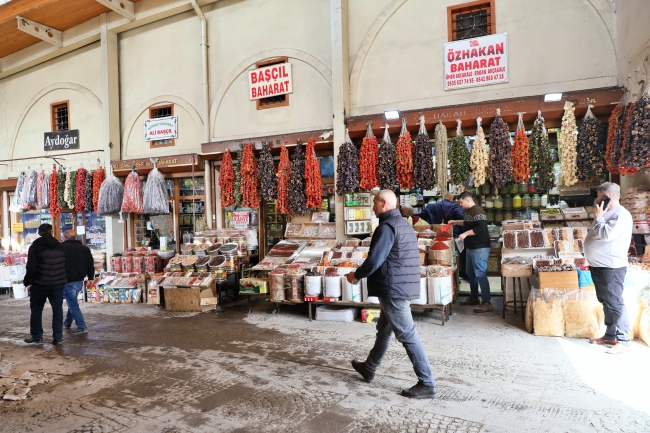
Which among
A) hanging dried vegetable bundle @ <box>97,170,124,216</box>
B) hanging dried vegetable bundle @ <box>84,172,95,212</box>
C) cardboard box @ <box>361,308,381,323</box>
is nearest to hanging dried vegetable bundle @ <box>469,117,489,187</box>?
cardboard box @ <box>361,308,381,323</box>

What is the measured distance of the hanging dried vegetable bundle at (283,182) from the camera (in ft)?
30.1

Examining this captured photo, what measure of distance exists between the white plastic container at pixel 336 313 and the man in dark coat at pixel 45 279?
386 centimetres

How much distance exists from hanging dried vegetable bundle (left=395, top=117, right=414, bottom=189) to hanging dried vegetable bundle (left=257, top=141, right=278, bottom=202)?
8.89 ft

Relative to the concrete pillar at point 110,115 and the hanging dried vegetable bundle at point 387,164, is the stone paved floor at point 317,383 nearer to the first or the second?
the hanging dried vegetable bundle at point 387,164

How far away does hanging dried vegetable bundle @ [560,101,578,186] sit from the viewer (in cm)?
691

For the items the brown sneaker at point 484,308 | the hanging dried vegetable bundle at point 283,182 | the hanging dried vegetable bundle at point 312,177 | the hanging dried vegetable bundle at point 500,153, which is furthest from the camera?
the hanging dried vegetable bundle at point 283,182

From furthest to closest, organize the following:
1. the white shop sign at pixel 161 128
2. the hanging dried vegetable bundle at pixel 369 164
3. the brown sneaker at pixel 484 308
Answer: the white shop sign at pixel 161 128
the hanging dried vegetable bundle at pixel 369 164
the brown sneaker at pixel 484 308

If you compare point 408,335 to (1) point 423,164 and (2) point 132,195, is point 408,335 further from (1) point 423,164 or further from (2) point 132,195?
(2) point 132,195

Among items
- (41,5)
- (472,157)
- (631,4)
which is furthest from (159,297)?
(631,4)

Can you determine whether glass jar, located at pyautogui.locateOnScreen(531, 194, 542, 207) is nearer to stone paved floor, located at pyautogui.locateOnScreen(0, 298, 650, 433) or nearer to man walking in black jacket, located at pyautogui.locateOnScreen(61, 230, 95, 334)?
stone paved floor, located at pyautogui.locateOnScreen(0, 298, 650, 433)

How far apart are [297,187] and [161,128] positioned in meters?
4.56

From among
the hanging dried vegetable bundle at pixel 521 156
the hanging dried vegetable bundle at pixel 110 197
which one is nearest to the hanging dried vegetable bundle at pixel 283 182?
the hanging dried vegetable bundle at pixel 521 156

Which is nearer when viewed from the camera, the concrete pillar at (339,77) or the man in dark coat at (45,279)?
the man in dark coat at (45,279)

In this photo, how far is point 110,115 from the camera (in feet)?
38.1
